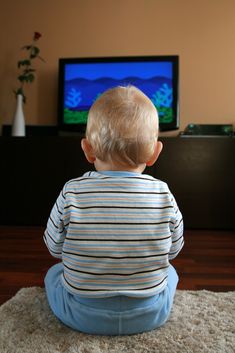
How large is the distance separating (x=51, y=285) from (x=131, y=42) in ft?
7.65

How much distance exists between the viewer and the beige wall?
9.06 feet

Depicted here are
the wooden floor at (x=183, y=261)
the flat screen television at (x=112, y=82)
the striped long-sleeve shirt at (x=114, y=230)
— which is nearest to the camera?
the striped long-sleeve shirt at (x=114, y=230)

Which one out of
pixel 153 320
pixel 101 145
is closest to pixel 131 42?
pixel 101 145

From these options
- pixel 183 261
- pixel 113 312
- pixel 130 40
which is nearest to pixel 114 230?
pixel 113 312

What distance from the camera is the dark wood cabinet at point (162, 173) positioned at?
7.89ft

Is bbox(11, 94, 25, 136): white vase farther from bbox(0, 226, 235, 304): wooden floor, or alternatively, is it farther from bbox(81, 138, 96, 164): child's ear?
bbox(81, 138, 96, 164): child's ear

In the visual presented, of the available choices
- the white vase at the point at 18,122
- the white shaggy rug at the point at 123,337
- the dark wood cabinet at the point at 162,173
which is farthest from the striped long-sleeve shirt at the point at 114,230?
the white vase at the point at 18,122

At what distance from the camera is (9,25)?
297 centimetres

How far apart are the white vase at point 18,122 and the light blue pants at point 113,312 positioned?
6.49 feet

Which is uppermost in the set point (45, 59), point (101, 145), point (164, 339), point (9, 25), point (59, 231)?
point (9, 25)

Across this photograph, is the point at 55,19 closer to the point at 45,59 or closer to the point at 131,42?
the point at 45,59

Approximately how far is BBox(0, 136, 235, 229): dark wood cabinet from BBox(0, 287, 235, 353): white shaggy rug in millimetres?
1370

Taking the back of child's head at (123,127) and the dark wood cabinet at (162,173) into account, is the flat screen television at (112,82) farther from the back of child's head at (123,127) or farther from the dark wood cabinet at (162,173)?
the back of child's head at (123,127)

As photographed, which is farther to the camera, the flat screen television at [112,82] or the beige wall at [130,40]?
the beige wall at [130,40]
